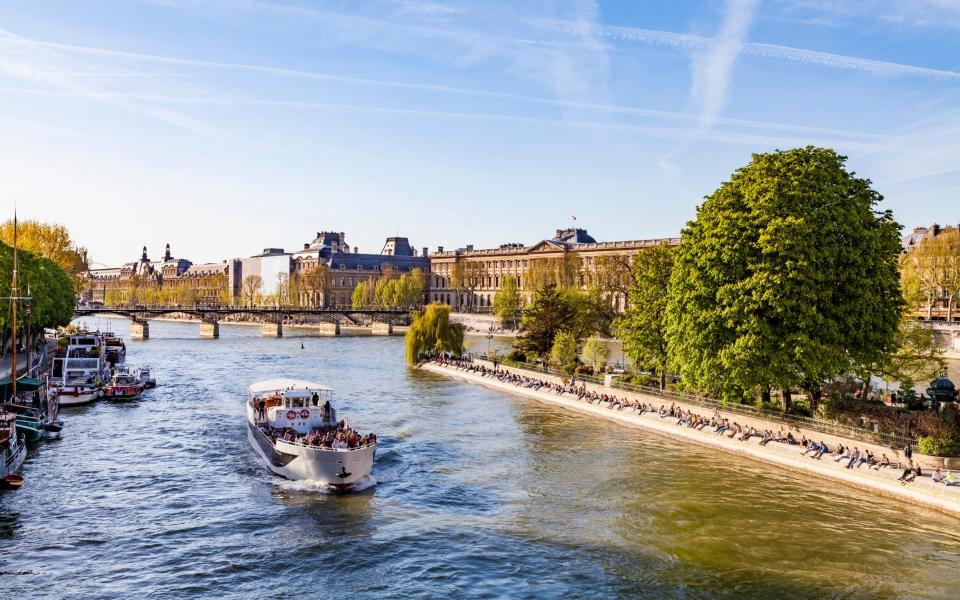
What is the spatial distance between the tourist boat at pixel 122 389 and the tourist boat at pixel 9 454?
970 inches

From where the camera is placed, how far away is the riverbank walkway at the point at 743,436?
3572 cm

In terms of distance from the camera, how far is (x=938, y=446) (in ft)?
123

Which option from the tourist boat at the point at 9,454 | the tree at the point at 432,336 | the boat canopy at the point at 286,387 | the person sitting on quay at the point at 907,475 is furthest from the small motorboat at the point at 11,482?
the tree at the point at 432,336

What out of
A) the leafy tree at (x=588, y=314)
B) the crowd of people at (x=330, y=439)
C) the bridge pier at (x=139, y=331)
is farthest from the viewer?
the bridge pier at (x=139, y=331)

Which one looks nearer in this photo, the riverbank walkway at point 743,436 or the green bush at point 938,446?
the riverbank walkway at point 743,436

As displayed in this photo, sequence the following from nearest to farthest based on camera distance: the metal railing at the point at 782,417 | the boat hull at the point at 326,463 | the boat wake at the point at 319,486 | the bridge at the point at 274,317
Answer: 1. the boat hull at the point at 326,463
2. the boat wake at the point at 319,486
3. the metal railing at the point at 782,417
4. the bridge at the point at 274,317

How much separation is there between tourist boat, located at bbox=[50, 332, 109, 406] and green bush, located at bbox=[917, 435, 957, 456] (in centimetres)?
5387

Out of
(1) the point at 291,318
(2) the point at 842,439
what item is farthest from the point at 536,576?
(1) the point at 291,318

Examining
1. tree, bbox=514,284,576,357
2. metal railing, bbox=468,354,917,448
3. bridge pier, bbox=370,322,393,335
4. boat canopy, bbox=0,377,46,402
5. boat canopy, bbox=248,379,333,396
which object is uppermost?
tree, bbox=514,284,576,357

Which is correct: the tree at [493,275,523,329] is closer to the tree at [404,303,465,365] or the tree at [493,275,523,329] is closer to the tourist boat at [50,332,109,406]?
the tree at [404,303,465,365]

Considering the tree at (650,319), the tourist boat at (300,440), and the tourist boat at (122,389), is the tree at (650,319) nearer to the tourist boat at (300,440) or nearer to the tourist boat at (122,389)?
the tourist boat at (300,440)

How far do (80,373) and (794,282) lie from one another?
5557 cm

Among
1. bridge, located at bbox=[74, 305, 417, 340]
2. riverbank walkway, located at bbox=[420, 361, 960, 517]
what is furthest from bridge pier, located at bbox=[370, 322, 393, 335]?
riverbank walkway, located at bbox=[420, 361, 960, 517]

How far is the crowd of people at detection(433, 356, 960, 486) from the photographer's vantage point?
37.3 m
